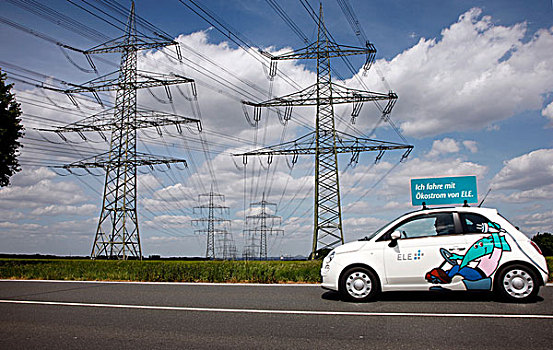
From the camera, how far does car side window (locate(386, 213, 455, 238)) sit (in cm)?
906

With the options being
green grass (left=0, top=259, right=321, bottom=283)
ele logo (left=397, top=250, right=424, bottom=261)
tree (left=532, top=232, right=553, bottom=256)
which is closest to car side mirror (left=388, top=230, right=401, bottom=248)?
ele logo (left=397, top=250, right=424, bottom=261)

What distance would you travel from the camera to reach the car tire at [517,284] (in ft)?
27.8

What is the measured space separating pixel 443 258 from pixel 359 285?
5.72ft

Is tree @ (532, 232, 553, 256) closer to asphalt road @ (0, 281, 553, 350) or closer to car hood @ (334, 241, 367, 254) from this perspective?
asphalt road @ (0, 281, 553, 350)

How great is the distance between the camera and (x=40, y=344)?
6078 millimetres

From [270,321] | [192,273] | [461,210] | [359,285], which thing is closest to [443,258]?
[461,210]

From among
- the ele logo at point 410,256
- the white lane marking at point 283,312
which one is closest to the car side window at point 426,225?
the ele logo at point 410,256

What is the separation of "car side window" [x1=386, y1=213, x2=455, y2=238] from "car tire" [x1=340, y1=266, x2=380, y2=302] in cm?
113

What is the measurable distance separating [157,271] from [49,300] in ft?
17.3

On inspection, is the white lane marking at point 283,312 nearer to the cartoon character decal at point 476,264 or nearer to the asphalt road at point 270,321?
the asphalt road at point 270,321

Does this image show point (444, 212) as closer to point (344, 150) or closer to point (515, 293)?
point (515, 293)

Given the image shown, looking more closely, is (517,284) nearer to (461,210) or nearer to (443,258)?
(443,258)

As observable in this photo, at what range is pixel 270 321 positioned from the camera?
7.32 meters

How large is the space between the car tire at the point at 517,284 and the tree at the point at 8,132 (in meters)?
26.3
